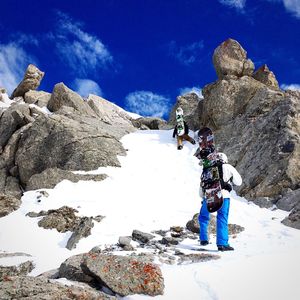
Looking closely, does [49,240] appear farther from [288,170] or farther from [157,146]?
[157,146]

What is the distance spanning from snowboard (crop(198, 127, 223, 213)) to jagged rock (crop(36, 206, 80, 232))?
5580mm

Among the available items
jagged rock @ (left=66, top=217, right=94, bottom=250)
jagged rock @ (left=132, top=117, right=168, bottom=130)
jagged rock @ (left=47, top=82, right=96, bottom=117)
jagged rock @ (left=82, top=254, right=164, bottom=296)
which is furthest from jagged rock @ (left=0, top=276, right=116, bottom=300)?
jagged rock @ (left=132, top=117, right=168, bottom=130)

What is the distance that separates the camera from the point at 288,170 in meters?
18.2

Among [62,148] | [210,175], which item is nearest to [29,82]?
[62,148]

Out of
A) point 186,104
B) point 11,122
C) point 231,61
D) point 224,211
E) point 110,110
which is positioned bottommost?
point 224,211

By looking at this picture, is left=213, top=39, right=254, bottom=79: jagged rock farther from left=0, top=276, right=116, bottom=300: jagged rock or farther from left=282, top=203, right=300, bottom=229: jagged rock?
left=0, top=276, right=116, bottom=300: jagged rock

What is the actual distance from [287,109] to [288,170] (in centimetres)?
555

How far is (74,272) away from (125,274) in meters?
1.31

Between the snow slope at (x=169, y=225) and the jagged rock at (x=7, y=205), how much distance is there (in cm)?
31

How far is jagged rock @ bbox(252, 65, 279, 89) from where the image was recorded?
32.3 metres

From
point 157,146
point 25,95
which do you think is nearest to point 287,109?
point 157,146

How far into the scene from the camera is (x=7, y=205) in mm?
15930

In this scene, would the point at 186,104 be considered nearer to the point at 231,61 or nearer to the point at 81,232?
the point at 231,61

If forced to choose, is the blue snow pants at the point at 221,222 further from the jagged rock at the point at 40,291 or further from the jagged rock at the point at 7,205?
the jagged rock at the point at 7,205
